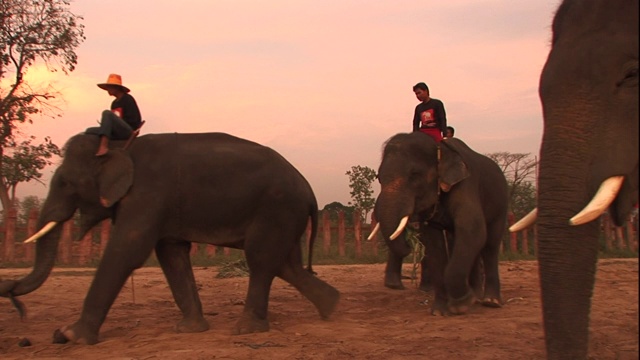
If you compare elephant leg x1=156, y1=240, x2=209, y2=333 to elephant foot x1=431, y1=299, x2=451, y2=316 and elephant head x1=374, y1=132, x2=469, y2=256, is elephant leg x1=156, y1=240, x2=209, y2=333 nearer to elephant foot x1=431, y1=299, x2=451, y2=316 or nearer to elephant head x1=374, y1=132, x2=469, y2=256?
elephant head x1=374, y1=132, x2=469, y2=256

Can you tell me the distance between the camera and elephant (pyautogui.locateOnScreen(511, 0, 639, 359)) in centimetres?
320

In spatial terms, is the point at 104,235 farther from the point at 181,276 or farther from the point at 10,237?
the point at 181,276

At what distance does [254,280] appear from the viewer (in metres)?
6.32

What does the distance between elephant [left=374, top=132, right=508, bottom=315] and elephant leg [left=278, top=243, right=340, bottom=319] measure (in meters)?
0.92

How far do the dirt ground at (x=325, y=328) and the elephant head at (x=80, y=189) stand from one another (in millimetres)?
871

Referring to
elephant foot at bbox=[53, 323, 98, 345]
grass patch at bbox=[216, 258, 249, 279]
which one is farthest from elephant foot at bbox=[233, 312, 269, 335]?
grass patch at bbox=[216, 258, 249, 279]

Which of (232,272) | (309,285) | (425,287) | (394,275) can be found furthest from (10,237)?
(309,285)

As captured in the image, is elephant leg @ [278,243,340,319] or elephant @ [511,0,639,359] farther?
elephant leg @ [278,243,340,319]

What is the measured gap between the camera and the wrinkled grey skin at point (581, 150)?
3.21 metres

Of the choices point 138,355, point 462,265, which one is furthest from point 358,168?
point 138,355

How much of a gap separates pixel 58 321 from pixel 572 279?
552cm

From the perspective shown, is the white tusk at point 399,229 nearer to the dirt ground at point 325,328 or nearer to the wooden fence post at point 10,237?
the dirt ground at point 325,328

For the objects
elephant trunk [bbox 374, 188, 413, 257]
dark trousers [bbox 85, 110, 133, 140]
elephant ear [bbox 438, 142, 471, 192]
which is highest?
dark trousers [bbox 85, 110, 133, 140]

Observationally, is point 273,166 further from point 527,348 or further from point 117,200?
point 527,348
